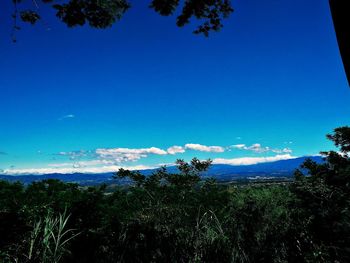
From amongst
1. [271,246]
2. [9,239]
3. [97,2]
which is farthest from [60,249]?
[97,2]

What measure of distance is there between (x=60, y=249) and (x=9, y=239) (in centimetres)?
117

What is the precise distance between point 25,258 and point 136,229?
2.19 metres

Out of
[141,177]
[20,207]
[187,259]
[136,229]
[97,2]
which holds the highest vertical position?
[97,2]

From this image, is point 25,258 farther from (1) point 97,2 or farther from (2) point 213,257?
(1) point 97,2

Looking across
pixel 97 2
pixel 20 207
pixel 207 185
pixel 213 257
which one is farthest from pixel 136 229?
pixel 97 2

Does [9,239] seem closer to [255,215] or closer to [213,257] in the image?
[213,257]

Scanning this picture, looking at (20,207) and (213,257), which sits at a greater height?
(20,207)

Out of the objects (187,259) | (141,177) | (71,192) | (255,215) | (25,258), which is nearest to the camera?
(187,259)

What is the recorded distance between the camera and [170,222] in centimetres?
726

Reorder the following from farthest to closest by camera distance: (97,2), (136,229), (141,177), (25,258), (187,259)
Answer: (141,177), (136,229), (25,258), (187,259), (97,2)

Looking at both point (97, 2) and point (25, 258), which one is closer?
point (97, 2)

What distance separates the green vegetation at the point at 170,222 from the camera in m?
5.32

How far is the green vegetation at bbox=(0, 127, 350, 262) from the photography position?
5.32m

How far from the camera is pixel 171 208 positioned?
7.54m
